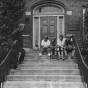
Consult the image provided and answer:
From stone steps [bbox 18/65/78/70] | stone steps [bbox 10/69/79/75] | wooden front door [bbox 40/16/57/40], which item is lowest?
stone steps [bbox 10/69/79/75]

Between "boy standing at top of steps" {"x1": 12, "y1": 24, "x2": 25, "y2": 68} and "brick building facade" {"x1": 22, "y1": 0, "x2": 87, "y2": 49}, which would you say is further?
"brick building facade" {"x1": 22, "y1": 0, "x2": 87, "y2": 49}

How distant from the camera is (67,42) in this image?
13.9 meters

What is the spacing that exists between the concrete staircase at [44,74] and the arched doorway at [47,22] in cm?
345

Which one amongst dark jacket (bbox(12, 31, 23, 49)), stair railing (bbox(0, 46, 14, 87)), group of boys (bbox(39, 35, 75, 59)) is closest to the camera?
stair railing (bbox(0, 46, 14, 87))

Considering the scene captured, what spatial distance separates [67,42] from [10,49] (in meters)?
3.31

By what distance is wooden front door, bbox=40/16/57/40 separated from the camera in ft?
55.7

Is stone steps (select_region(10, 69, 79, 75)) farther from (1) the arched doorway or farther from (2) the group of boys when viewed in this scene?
(1) the arched doorway

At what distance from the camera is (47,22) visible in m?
17.0

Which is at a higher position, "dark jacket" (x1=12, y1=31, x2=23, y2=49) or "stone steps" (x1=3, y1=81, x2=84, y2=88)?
"dark jacket" (x1=12, y1=31, x2=23, y2=49)

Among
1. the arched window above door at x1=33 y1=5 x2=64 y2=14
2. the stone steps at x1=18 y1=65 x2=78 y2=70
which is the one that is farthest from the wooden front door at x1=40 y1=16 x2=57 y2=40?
the stone steps at x1=18 y1=65 x2=78 y2=70

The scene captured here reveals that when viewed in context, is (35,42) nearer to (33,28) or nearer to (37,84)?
(33,28)

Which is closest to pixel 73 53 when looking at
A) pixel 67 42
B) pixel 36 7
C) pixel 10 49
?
pixel 67 42

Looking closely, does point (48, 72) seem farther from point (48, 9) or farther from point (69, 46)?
point (48, 9)

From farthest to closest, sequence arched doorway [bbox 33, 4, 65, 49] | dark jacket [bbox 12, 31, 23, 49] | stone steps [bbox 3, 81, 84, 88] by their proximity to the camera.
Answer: arched doorway [bbox 33, 4, 65, 49] → dark jacket [bbox 12, 31, 23, 49] → stone steps [bbox 3, 81, 84, 88]
